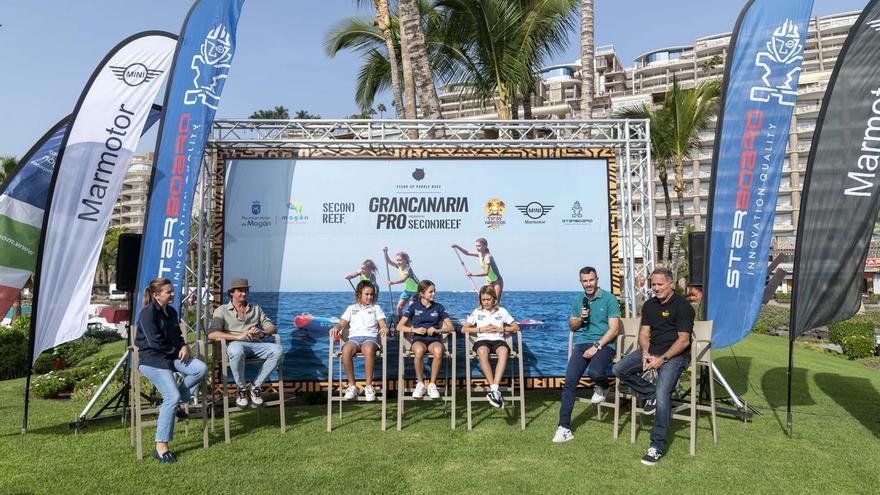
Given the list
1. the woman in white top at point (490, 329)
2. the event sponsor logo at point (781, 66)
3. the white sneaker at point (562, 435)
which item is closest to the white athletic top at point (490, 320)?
the woman in white top at point (490, 329)

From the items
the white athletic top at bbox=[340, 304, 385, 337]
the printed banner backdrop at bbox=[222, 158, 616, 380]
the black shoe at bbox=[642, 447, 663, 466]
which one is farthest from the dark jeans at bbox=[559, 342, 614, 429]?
the white athletic top at bbox=[340, 304, 385, 337]

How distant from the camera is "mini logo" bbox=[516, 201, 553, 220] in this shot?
23.0 feet

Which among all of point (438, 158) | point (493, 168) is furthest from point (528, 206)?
point (438, 158)

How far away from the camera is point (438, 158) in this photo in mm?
6949

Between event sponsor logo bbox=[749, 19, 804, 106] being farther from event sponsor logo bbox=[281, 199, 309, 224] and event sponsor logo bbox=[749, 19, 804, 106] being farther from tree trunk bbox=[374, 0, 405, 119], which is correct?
tree trunk bbox=[374, 0, 405, 119]

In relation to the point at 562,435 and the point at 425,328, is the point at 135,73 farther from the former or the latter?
the point at 562,435

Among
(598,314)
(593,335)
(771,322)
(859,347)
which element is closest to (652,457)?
(593,335)

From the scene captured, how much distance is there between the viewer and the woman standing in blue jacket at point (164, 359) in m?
4.67

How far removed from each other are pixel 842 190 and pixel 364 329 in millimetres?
4488

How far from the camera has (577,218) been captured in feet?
23.0

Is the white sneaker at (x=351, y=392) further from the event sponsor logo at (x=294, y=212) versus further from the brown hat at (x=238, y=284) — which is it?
the event sponsor logo at (x=294, y=212)

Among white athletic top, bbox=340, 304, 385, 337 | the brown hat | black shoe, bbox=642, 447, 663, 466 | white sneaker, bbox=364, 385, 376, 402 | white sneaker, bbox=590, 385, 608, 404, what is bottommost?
black shoe, bbox=642, 447, 663, 466

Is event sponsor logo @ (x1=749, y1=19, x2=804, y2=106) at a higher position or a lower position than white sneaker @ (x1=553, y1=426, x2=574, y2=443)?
higher

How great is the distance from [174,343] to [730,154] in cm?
549
